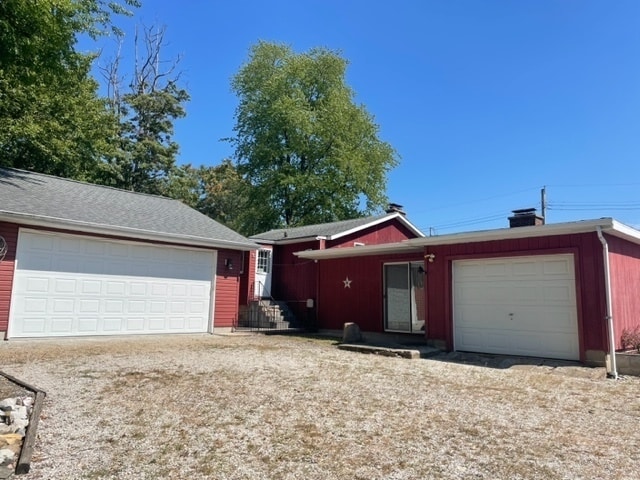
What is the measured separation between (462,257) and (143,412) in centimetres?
747

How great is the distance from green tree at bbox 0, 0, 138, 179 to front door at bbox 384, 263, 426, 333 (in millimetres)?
9152

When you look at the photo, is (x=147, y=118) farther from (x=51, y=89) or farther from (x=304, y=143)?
(x=51, y=89)

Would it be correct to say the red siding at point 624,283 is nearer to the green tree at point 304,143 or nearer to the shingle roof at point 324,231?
the shingle roof at point 324,231

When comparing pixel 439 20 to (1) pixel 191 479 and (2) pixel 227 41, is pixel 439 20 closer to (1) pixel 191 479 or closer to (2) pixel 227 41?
(2) pixel 227 41

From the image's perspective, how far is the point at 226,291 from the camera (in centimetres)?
1353

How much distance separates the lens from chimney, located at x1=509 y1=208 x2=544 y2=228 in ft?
33.0

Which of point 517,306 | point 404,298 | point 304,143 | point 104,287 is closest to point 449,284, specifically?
point 517,306

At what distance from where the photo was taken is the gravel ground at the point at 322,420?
326 cm

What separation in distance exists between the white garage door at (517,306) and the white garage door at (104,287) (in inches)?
283

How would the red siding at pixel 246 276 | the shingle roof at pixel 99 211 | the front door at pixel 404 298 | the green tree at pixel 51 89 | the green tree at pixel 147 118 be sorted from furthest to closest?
1. the green tree at pixel 147 118
2. the red siding at pixel 246 276
3. the front door at pixel 404 298
4. the shingle roof at pixel 99 211
5. the green tree at pixel 51 89

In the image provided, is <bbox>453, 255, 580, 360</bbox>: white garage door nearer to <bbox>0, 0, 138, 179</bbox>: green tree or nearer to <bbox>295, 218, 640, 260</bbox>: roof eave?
<bbox>295, 218, 640, 260</bbox>: roof eave

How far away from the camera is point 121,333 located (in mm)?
11359

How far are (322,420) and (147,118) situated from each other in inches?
1059

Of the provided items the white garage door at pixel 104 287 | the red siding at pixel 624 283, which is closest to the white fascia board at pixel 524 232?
the red siding at pixel 624 283
